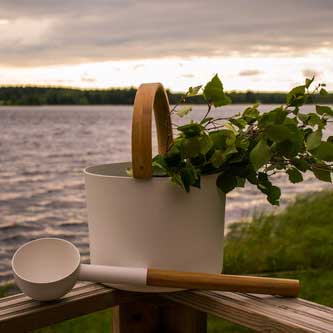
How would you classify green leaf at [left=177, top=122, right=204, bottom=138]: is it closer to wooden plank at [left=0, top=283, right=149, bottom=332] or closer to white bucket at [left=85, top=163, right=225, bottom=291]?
white bucket at [left=85, top=163, right=225, bottom=291]

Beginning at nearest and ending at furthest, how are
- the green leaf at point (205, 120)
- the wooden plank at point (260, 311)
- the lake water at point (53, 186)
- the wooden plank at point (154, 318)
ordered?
the wooden plank at point (260, 311) < the green leaf at point (205, 120) < the wooden plank at point (154, 318) < the lake water at point (53, 186)

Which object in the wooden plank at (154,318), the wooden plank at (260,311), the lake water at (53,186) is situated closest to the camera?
the wooden plank at (260,311)

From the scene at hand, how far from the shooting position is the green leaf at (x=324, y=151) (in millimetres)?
1090

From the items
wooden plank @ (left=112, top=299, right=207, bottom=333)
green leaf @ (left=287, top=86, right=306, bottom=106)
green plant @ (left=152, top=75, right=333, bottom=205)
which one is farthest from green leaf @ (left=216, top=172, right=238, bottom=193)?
wooden plank @ (left=112, top=299, right=207, bottom=333)

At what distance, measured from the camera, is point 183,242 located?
43.8 inches

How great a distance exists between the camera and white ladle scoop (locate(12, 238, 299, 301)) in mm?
1056

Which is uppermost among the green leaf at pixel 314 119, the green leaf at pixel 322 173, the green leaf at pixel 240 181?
the green leaf at pixel 314 119

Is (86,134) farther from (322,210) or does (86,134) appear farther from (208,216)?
(208,216)

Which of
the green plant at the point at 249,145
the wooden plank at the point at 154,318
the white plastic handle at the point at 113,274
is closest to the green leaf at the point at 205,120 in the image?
the green plant at the point at 249,145

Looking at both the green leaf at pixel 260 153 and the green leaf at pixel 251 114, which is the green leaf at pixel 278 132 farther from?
the green leaf at pixel 251 114

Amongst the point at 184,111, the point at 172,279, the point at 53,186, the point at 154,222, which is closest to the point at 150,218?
the point at 154,222

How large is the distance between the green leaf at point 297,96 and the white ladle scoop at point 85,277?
14.8 inches

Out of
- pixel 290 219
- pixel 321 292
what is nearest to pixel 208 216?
pixel 321 292

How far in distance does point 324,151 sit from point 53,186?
19.8 feet
